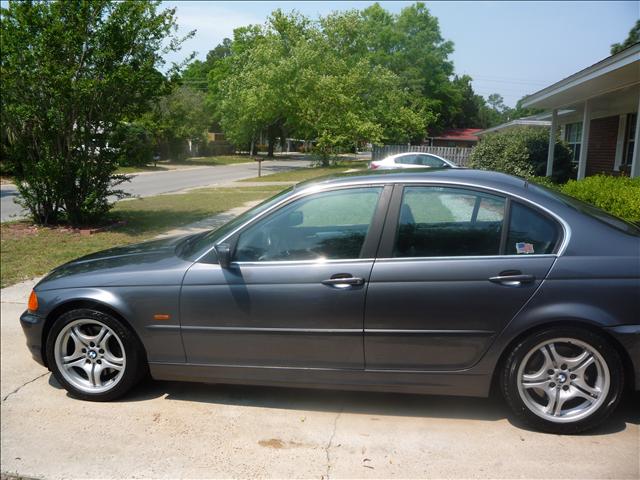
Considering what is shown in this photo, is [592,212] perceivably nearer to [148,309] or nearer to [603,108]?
[148,309]

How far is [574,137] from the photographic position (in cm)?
2292

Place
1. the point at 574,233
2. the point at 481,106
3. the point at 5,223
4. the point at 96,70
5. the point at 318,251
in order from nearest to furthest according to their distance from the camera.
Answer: the point at 574,233, the point at 318,251, the point at 96,70, the point at 5,223, the point at 481,106

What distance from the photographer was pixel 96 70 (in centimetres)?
1098

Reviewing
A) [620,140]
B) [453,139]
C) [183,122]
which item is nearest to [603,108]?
[620,140]

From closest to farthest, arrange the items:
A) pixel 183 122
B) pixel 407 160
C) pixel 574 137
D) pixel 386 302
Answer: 1. pixel 386 302
2. pixel 407 160
3. pixel 574 137
4. pixel 183 122

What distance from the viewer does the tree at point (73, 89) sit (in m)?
10.5

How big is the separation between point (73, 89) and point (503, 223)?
31.3 feet

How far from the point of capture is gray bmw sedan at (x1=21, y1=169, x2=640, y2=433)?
3297 mm

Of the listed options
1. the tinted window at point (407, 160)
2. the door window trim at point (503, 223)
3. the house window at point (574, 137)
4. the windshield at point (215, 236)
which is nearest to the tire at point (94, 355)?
the windshield at point (215, 236)

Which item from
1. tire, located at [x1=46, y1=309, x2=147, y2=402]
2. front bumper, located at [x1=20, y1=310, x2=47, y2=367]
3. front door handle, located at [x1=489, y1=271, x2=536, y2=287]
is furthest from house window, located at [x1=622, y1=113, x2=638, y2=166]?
front bumper, located at [x1=20, y1=310, x2=47, y2=367]

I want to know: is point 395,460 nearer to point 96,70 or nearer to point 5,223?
point 96,70

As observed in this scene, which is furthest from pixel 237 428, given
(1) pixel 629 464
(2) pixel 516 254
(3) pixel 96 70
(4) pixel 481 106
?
(4) pixel 481 106

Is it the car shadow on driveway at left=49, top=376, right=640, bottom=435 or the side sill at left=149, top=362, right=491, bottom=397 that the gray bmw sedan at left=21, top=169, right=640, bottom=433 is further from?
the car shadow on driveway at left=49, top=376, right=640, bottom=435

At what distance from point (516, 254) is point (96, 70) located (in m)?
10.0
